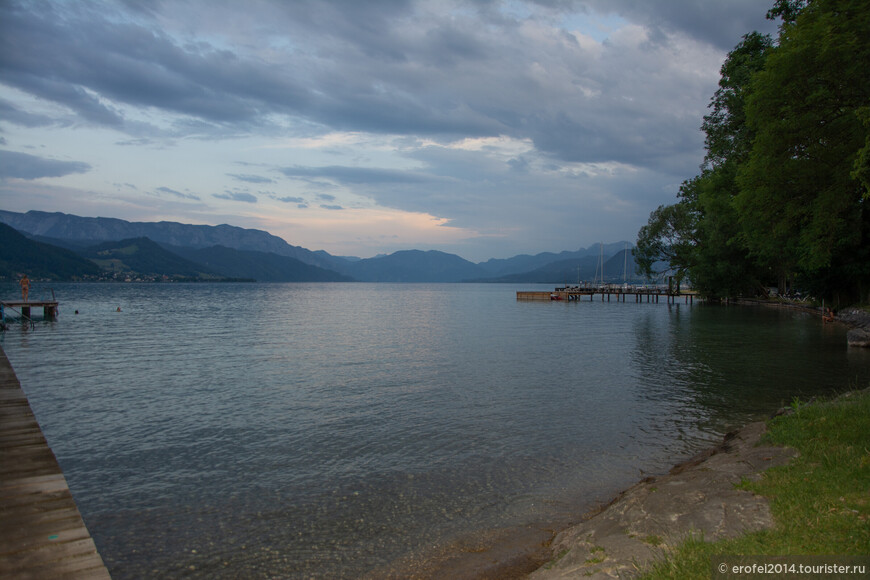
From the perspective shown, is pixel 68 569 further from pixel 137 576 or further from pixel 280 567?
pixel 280 567

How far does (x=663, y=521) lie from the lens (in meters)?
6.89

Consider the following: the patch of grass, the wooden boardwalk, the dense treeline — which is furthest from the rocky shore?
the wooden boardwalk

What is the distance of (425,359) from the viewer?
28.5 m

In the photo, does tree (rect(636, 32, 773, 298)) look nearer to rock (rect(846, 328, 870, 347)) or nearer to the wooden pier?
rock (rect(846, 328, 870, 347))

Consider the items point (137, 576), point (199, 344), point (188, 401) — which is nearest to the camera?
point (137, 576)

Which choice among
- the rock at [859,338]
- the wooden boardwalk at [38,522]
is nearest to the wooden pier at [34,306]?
the wooden boardwalk at [38,522]

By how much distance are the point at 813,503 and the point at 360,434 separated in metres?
10.6

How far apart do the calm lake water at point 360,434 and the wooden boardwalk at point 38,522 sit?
137cm

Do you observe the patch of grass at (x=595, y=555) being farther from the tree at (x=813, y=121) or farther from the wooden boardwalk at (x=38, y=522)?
the tree at (x=813, y=121)

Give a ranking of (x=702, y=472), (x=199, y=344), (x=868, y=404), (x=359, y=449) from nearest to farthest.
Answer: (x=702, y=472), (x=868, y=404), (x=359, y=449), (x=199, y=344)

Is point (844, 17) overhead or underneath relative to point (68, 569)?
overhead

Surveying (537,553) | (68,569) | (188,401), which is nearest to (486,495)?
(537,553)

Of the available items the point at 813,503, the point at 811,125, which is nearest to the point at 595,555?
the point at 813,503

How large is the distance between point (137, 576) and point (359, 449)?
606 centimetres
